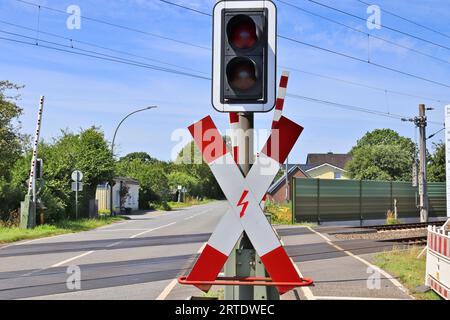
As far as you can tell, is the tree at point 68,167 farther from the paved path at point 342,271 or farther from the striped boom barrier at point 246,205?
the striped boom barrier at point 246,205

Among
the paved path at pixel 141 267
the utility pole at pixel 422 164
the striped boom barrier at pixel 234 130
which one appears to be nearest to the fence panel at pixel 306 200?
the utility pole at pixel 422 164

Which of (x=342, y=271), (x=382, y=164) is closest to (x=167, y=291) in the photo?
(x=342, y=271)

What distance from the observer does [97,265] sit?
12.4 meters

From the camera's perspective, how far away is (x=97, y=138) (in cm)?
3366

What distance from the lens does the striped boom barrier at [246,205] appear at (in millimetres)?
3400

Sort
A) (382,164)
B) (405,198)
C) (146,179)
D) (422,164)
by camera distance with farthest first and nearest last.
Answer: (382,164) → (146,179) → (405,198) → (422,164)

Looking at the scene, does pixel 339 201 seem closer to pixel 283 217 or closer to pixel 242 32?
pixel 283 217

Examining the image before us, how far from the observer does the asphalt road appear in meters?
8.98

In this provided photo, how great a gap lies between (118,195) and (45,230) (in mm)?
20903

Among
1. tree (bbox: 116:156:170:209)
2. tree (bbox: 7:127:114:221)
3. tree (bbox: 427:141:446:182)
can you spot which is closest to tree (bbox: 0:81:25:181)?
tree (bbox: 7:127:114:221)

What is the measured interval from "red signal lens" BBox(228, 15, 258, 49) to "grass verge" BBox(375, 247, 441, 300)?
6.44m

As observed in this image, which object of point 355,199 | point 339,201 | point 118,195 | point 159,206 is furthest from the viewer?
point 159,206
